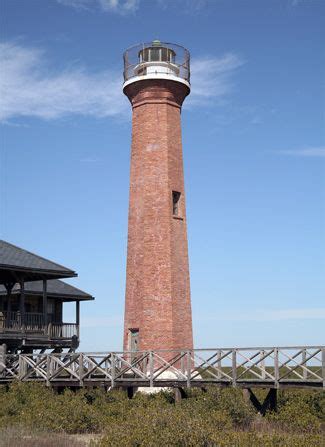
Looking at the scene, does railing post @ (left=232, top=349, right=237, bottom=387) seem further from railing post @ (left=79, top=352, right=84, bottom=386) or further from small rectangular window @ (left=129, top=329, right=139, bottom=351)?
small rectangular window @ (left=129, top=329, right=139, bottom=351)

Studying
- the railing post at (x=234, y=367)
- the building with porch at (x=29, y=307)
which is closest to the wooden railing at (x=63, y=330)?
the building with porch at (x=29, y=307)

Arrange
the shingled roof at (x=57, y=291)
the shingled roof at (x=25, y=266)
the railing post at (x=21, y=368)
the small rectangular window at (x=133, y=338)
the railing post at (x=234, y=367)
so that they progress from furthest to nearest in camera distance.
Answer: the shingled roof at (x=57, y=291) → the small rectangular window at (x=133, y=338) → the shingled roof at (x=25, y=266) → the railing post at (x=21, y=368) → the railing post at (x=234, y=367)

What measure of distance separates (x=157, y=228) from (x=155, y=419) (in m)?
12.9

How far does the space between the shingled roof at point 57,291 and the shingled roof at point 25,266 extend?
2789 mm

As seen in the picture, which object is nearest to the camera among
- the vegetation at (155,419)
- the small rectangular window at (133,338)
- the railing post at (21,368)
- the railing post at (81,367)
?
the vegetation at (155,419)

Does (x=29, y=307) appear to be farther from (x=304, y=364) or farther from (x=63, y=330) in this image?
(x=304, y=364)

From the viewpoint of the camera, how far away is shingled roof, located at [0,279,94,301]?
106 ft

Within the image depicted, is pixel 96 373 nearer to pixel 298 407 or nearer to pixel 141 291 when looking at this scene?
pixel 141 291

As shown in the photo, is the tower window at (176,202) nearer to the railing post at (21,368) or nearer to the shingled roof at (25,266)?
the shingled roof at (25,266)

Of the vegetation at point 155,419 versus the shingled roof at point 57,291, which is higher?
the shingled roof at point 57,291

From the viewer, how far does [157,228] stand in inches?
1064

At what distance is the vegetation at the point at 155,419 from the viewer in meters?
13.2

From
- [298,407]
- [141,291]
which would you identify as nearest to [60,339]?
[141,291]

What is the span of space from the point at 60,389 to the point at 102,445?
435 inches
